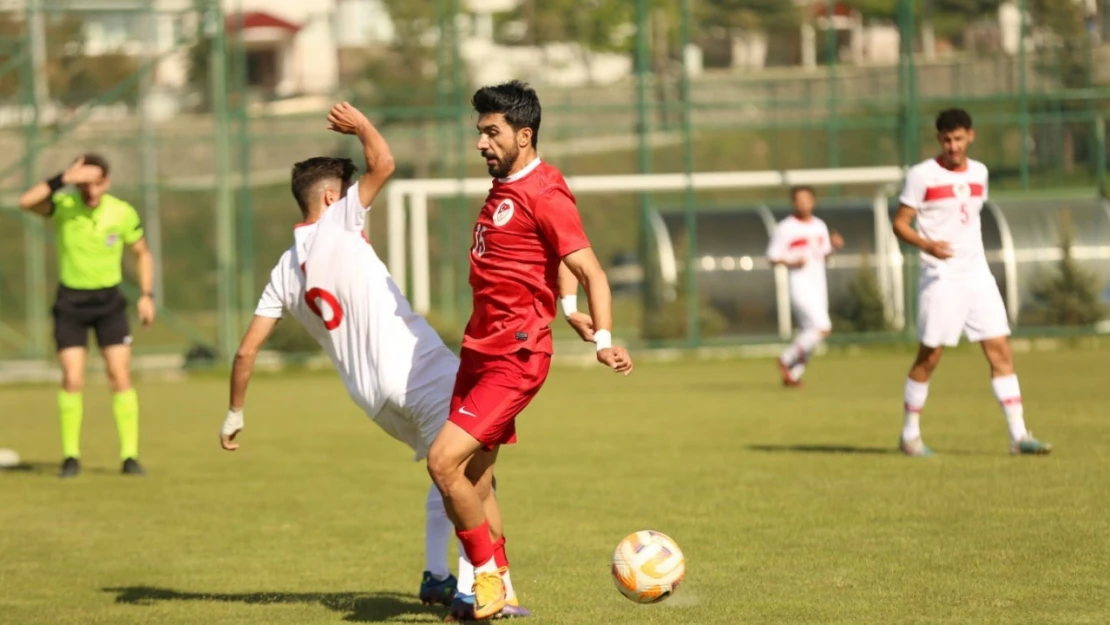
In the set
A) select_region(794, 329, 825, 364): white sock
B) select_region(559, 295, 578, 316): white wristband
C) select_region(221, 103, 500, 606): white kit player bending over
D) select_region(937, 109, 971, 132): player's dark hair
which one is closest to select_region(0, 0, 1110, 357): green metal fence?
select_region(794, 329, 825, 364): white sock

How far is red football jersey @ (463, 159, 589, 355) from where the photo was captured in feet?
22.7

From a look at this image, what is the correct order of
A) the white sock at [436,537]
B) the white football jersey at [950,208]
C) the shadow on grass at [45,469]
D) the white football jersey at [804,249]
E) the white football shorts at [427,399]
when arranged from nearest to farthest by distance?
the white football shorts at [427,399]
the white sock at [436,537]
the white football jersey at [950,208]
the shadow on grass at [45,469]
the white football jersey at [804,249]

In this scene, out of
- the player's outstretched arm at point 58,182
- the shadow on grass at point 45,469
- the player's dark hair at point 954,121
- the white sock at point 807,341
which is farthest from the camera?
the white sock at point 807,341

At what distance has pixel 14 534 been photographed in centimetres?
1044

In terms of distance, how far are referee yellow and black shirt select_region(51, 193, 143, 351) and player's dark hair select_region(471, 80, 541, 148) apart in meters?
7.04

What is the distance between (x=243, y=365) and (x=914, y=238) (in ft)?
18.3

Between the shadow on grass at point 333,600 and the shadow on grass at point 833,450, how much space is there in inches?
215

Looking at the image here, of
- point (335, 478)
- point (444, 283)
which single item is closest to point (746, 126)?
point (444, 283)

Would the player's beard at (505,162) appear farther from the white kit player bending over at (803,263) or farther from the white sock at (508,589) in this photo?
the white kit player bending over at (803,263)

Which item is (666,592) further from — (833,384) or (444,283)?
(444,283)

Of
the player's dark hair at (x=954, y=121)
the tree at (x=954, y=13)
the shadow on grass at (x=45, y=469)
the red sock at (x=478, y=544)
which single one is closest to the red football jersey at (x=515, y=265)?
the red sock at (x=478, y=544)

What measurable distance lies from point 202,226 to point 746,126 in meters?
12.4

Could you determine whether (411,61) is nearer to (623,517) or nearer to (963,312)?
(963,312)

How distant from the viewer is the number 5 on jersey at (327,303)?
7.56m
